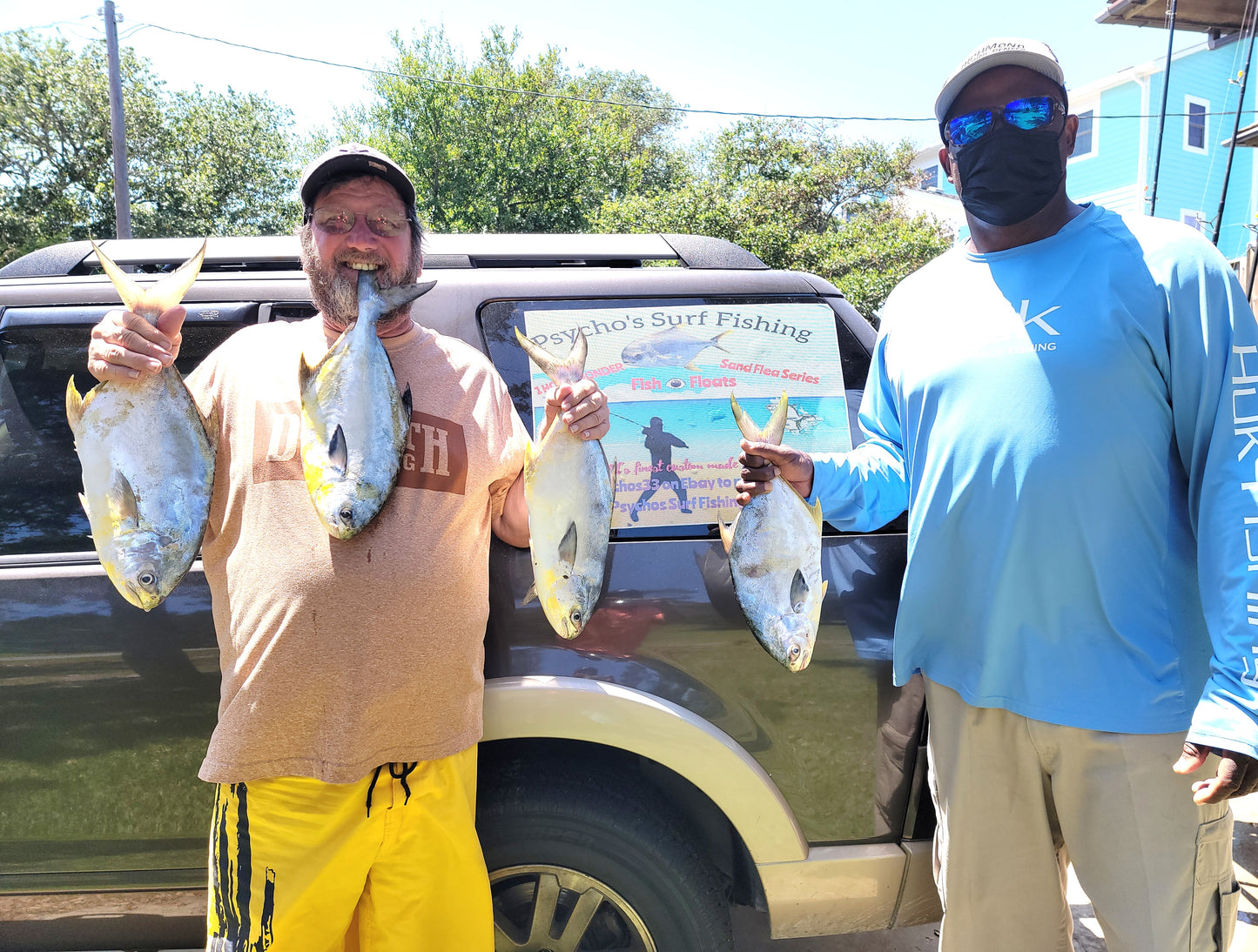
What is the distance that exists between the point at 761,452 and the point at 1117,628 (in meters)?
0.89

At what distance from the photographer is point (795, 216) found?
17219mm

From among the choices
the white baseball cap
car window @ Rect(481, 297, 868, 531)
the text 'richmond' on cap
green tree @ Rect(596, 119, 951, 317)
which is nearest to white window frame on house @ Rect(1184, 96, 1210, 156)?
green tree @ Rect(596, 119, 951, 317)

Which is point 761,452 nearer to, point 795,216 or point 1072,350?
point 1072,350

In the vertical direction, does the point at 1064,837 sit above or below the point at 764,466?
below

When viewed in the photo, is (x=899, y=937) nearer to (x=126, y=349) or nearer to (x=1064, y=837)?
(x=1064, y=837)

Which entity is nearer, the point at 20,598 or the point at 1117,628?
the point at 1117,628

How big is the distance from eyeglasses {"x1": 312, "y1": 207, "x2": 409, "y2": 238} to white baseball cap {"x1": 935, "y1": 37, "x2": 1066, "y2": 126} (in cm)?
151

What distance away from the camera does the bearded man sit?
1817 mm

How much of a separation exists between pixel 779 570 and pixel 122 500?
145 centimetres

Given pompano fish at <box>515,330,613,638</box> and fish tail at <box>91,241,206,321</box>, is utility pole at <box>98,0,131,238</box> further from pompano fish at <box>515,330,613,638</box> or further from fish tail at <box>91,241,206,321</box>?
pompano fish at <box>515,330,613,638</box>

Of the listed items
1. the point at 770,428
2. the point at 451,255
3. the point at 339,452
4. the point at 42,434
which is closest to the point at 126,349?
the point at 339,452

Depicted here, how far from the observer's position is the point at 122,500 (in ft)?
5.52

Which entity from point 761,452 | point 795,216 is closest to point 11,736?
point 761,452

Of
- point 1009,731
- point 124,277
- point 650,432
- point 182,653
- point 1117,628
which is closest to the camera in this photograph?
point 124,277
